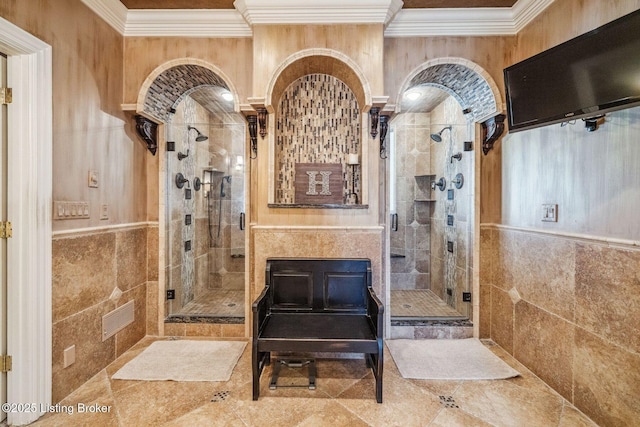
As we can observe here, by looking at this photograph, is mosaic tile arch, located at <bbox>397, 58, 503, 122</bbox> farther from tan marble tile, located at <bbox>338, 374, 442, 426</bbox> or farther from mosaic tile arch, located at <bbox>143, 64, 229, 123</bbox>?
tan marble tile, located at <bbox>338, 374, 442, 426</bbox>

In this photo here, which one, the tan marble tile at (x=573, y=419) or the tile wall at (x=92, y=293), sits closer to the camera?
the tan marble tile at (x=573, y=419)

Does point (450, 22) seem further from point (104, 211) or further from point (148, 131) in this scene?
Answer: point (104, 211)

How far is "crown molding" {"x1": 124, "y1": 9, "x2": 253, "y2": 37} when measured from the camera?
2.46 metres

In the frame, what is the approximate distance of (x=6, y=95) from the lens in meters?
1.65

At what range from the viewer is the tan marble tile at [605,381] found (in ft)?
4.91

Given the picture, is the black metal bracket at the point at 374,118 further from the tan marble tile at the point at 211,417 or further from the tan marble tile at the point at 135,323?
the tan marble tile at the point at 135,323

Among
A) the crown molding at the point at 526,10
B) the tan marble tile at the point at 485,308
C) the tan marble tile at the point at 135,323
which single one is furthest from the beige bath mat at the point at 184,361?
the crown molding at the point at 526,10

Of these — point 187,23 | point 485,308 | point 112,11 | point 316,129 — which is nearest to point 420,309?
point 485,308

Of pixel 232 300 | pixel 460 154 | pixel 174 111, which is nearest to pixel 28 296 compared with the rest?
pixel 232 300

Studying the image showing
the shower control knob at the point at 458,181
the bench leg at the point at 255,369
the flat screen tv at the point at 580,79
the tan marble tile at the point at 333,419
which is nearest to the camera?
the flat screen tv at the point at 580,79

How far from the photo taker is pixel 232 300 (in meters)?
3.14

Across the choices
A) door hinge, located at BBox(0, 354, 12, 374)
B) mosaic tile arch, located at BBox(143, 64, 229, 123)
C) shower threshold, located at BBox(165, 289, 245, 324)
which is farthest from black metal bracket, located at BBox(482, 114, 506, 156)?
door hinge, located at BBox(0, 354, 12, 374)

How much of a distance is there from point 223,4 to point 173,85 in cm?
86

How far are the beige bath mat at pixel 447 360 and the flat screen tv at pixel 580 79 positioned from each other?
5.82 ft
